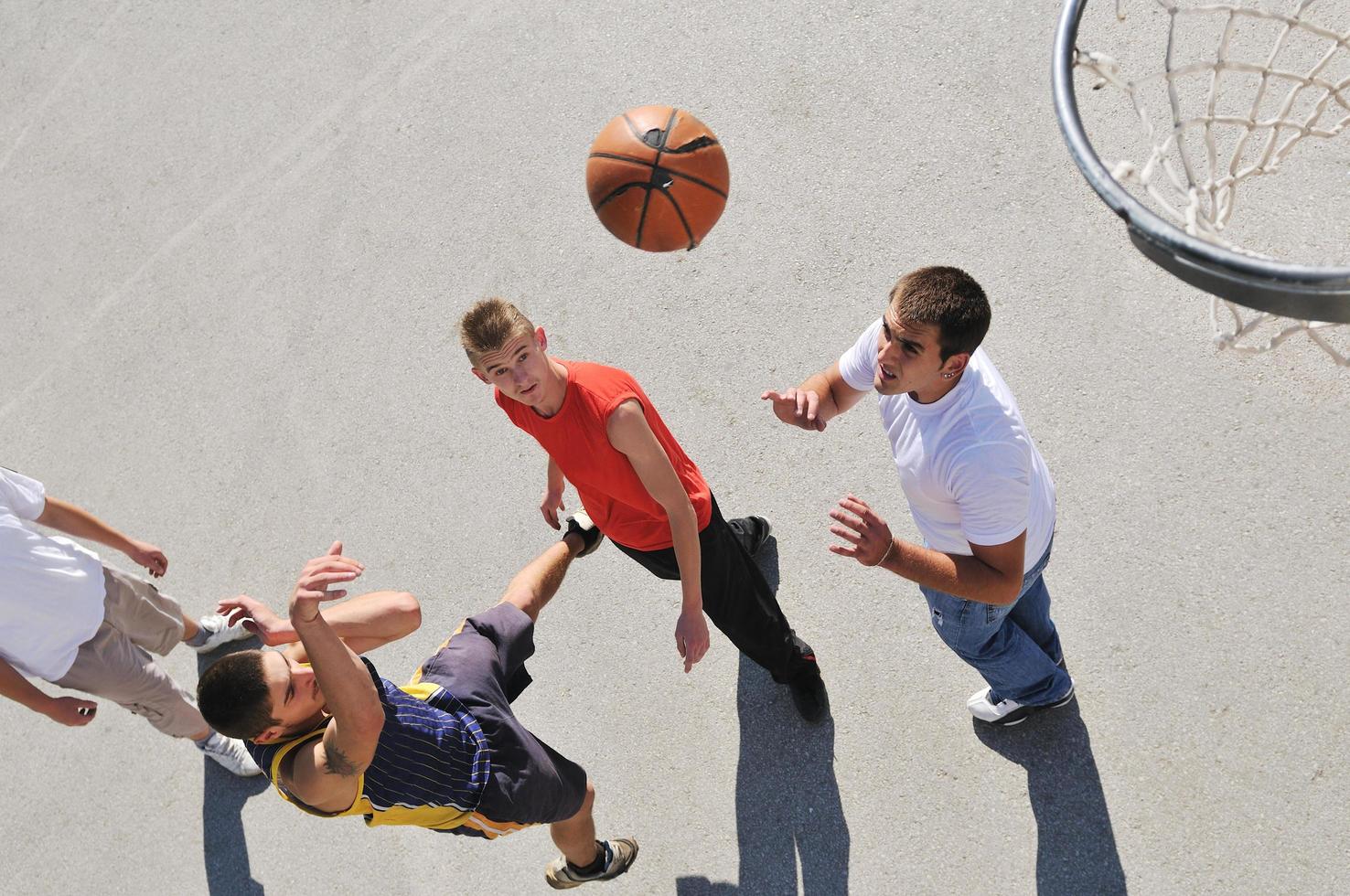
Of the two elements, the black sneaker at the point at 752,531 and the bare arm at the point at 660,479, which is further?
the black sneaker at the point at 752,531

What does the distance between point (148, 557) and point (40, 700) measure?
798 mm

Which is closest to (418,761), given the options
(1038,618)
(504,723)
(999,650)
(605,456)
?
(504,723)

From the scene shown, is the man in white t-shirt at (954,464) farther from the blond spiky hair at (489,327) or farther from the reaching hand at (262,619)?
the reaching hand at (262,619)

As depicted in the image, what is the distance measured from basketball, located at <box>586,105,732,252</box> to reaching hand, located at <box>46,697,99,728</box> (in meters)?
2.71

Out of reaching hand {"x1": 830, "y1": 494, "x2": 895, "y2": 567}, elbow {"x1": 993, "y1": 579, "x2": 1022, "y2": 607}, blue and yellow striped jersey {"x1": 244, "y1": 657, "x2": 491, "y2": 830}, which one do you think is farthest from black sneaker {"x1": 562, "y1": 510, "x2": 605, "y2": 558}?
elbow {"x1": 993, "y1": 579, "x2": 1022, "y2": 607}

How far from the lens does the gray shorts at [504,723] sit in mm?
3506

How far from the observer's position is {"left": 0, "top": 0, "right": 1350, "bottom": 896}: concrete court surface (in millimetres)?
4055

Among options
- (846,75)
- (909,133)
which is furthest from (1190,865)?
(846,75)

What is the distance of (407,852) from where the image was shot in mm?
4531

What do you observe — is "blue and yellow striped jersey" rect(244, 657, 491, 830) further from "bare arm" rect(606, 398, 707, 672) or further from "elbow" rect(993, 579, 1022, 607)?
"elbow" rect(993, 579, 1022, 607)

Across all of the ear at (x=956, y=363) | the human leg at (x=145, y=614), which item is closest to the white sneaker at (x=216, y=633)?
the human leg at (x=145, y=614)

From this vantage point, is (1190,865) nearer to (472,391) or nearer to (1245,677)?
(1245,677)

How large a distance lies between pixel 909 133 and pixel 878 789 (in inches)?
128

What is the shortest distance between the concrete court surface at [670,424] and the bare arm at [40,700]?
1.07 m
